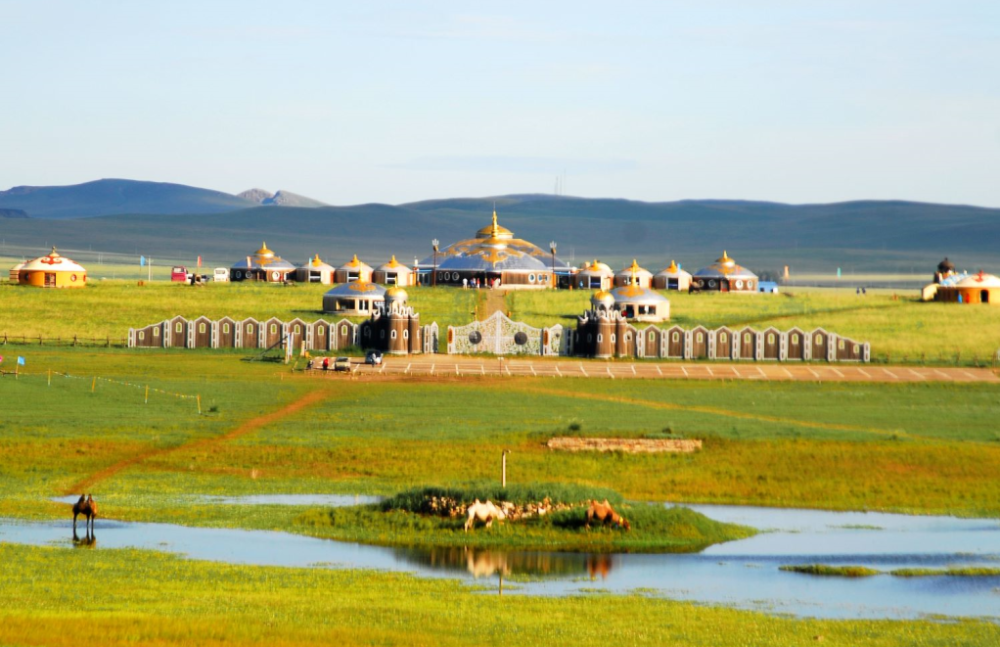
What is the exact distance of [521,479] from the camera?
2223 inches

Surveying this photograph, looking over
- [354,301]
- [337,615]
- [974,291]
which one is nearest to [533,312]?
[354,301]

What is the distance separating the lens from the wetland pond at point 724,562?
3806 cm

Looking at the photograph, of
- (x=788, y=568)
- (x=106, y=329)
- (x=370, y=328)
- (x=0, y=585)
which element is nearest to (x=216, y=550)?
(x=0, y=585)

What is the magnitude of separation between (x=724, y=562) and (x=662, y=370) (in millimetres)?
53946

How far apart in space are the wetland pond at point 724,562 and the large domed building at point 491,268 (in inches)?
3792

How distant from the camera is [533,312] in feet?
402

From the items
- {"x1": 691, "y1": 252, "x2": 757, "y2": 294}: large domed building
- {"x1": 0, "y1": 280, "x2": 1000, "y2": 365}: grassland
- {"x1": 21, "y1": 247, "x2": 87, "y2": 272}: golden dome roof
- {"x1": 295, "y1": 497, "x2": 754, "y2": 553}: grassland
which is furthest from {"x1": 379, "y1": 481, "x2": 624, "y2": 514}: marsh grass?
{"x1": 691, "y1": 252, "x2": 757, "y2": 294}: large domed building

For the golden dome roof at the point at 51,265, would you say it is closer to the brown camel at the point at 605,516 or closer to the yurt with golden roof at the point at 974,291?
the yurt with golden roof at the point at 974,291

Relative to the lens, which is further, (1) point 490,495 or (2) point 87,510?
(1) point 490,495

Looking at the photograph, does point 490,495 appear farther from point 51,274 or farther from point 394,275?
point 394,275

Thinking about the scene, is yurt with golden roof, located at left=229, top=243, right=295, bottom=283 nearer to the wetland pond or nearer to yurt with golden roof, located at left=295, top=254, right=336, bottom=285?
yurt with golden roof, located at left=295, top=254, right=336, bottom=285

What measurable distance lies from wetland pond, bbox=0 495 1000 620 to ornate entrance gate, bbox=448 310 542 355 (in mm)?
55705

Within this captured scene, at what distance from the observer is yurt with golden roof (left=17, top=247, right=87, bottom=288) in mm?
131750

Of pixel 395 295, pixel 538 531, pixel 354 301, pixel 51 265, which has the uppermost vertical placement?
pixel 51 265
